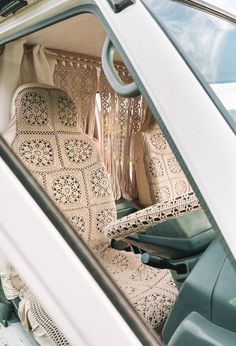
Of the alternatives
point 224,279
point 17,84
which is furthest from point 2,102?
point 224,279

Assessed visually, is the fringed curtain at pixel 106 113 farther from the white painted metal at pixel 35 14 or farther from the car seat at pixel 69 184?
the white painted metal at pixel 35 14

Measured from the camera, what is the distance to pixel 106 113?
231 cm

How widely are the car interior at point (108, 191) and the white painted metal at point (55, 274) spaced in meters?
0.19

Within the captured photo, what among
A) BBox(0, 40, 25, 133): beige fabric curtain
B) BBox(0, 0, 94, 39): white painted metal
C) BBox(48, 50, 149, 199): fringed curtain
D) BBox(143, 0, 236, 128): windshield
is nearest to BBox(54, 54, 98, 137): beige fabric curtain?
BBox(48, 50, 149, 199): fringed curtain

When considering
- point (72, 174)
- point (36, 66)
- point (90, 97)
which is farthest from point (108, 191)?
point (36, 66)

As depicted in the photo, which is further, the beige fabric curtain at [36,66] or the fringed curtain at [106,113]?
the fringed curtain at [106,113]

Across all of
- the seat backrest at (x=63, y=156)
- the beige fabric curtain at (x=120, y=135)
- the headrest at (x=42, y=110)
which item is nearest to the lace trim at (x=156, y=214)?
the seat backrest at (x=63, y=156)

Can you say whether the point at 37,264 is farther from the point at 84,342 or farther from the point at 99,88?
the point at 99,88

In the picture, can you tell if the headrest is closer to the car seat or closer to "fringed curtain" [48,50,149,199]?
the car seat

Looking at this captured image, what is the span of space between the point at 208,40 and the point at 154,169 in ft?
4.57

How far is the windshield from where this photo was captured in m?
0.76

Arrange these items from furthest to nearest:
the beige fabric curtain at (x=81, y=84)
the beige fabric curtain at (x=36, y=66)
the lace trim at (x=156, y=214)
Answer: the beige fabric curtain at (x=81, y=84), the beige fabric curtain at (x=36, y=66), the lace trim at (x=156, y=214)

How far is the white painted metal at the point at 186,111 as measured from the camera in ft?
1.98

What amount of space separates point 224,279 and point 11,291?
108 cm
